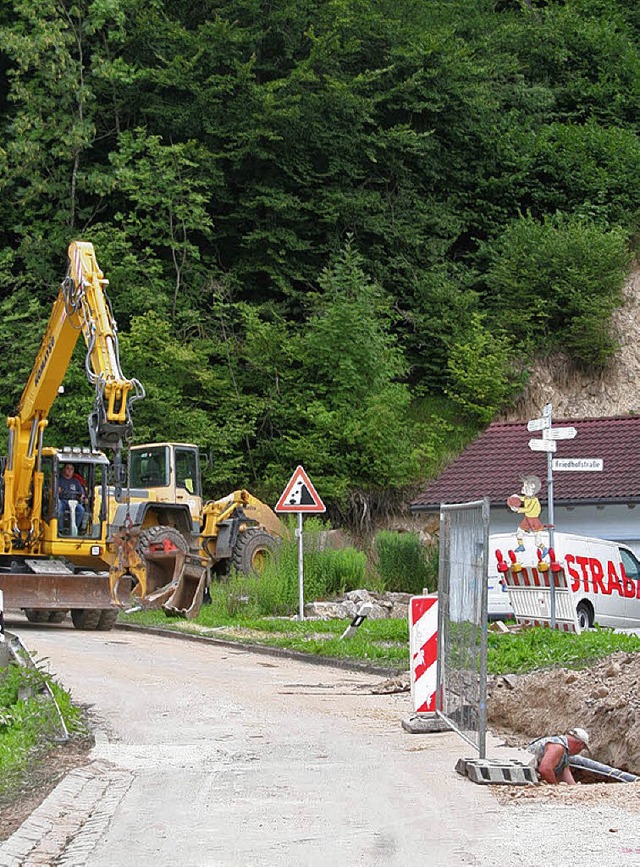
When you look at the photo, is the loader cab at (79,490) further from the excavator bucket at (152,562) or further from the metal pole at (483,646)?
the metal pole at (483,646)

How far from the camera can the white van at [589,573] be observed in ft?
75.0

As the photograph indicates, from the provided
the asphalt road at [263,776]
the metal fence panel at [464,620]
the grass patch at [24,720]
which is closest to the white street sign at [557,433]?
the asphalt road at [263,776]

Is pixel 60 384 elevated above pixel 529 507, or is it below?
above

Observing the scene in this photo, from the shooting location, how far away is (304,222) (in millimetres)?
41906

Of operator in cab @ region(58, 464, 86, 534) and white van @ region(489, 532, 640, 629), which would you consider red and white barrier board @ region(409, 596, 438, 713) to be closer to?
white van @ region(489, 532, 640, 629)

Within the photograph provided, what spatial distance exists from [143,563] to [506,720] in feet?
51.8

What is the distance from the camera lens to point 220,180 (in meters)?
40.9

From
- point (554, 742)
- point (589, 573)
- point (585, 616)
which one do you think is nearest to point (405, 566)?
point (589, 573)

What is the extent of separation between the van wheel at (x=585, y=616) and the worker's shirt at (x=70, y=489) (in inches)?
377

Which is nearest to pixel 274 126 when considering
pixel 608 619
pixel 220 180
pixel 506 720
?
pixel 220 180

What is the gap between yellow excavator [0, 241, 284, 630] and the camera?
21844 mm

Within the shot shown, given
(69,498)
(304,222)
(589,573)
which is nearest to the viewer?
(589,573)

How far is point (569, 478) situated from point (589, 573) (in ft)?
28.8

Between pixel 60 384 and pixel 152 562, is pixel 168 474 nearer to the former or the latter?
pixel 152 562
